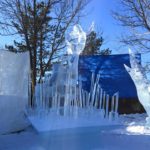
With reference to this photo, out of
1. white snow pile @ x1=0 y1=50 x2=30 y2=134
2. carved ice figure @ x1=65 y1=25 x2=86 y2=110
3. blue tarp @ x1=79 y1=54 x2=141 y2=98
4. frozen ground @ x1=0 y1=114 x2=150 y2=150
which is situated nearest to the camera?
frozen ground @ x1=0 y1=114 x2=150 y2=150

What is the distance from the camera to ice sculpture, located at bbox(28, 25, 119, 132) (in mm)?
6984

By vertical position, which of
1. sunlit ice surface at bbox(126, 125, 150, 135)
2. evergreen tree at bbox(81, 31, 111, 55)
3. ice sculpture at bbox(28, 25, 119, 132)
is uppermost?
evergreen tree at bbox(81, 31, 111, 55)

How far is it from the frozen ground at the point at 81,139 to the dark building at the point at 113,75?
4.09 m

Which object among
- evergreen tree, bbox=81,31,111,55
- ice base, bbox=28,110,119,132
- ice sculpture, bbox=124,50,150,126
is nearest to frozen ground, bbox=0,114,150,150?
ice base, bbox=28,110,119,132

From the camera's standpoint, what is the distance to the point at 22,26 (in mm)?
13375

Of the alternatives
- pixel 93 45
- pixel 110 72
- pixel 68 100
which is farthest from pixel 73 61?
pixel 93 45

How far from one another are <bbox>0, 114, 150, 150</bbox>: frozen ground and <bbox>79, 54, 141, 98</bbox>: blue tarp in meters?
4.08

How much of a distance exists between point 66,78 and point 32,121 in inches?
52.2

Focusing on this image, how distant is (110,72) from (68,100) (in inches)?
171

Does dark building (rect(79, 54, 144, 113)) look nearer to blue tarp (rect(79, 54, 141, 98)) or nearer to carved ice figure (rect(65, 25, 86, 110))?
blue tarp (rect(79, 54, 141, 98))

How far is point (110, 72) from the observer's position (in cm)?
1137

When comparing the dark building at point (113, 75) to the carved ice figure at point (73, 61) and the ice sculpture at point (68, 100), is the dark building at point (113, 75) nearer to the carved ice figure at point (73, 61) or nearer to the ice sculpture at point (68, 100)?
the ice sculpture at point (68, 100)

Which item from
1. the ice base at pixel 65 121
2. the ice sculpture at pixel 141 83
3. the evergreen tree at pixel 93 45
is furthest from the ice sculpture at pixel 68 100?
the evergreen tree at pixel 93 45

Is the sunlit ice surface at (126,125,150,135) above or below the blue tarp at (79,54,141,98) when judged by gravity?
below
